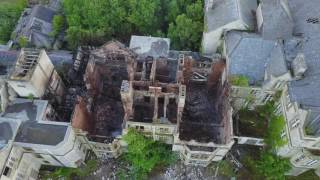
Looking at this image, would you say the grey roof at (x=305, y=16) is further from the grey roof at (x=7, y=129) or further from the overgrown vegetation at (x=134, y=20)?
the grey roof at (x=7, y=129)

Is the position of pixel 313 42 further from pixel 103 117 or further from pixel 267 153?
pixel 103 117

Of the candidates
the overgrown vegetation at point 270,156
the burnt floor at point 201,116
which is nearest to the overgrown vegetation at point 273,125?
the overgrown vegetation at point 270,156

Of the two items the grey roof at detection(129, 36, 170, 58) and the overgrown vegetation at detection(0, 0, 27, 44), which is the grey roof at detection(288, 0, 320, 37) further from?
the overgrown vegetation at detection(0, 0, 27, 44)

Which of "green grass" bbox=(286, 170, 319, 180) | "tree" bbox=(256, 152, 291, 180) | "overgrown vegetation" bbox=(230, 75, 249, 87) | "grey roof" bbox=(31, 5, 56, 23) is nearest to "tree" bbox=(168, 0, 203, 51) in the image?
"overgrown vegetation" bbox=(230, 75, 249, 87)

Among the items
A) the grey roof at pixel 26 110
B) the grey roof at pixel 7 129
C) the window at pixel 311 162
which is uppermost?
the grey roof at pixel 26 110

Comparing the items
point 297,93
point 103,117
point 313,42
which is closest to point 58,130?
point 103,117

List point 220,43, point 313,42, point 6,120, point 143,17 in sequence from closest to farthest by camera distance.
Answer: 1. point 6,120
2. point 313,42
3. point 220,43
4. point 143,17
